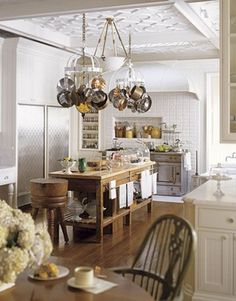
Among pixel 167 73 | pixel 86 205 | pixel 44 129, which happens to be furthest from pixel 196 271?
pixel 167 73

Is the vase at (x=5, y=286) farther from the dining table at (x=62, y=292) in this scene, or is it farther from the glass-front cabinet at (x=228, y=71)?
the glass-front cabinet at (x=228, y=71)

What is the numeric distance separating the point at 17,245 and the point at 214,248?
2083mm

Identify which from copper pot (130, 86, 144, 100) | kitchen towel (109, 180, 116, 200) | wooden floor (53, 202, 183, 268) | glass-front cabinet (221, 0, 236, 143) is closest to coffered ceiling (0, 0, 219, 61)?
copper pot (130, 86, 144, 100)

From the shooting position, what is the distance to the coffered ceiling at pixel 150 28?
19.4ft

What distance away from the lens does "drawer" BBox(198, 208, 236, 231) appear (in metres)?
3.52

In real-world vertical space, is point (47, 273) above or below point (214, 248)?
above

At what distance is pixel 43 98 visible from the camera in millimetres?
8273

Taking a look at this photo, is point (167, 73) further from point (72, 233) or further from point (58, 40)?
point (72, 233)

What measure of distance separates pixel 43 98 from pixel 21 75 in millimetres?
793

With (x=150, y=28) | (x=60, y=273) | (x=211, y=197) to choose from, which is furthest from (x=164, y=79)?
(x=60, y=273)

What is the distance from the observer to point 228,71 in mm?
3854

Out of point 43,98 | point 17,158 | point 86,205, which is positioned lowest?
point 86,205

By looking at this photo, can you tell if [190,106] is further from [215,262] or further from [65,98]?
[215,262]

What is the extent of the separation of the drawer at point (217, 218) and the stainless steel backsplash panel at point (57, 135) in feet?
17.0
